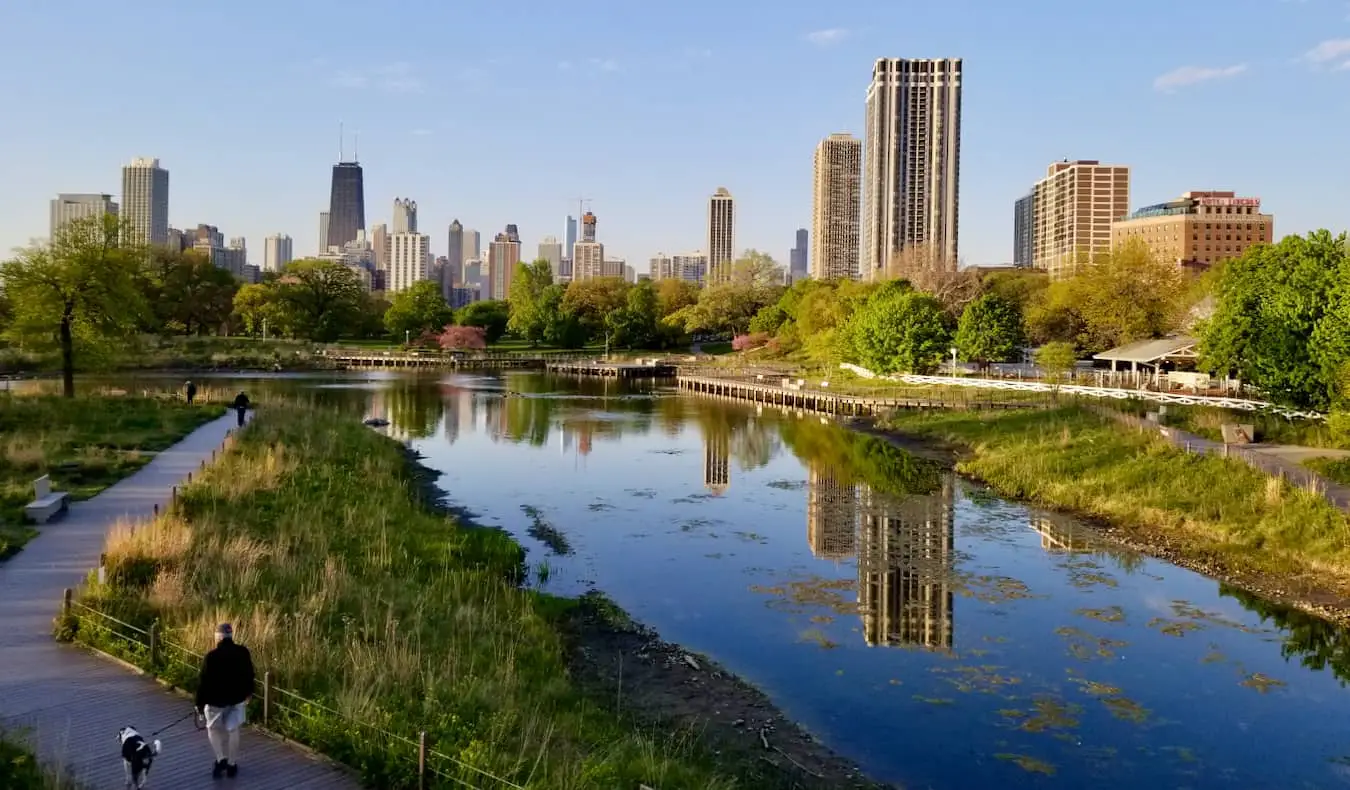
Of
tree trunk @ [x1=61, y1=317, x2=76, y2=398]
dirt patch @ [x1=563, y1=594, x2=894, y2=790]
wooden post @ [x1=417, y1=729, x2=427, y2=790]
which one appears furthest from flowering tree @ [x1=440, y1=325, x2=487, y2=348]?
wooden post @ [x1=417, y1=729, x2=427, y2=790]

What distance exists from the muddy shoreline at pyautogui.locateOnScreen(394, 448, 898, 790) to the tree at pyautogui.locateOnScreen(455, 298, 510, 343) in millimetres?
121805

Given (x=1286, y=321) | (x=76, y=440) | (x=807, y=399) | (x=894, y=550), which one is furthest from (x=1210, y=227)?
(x=76, y=440)

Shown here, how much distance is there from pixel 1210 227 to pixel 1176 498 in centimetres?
16362

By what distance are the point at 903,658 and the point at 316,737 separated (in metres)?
10.4

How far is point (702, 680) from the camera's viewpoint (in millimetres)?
16500

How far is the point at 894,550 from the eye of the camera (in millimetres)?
26094

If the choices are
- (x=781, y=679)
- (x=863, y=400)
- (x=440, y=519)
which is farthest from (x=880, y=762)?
(x=863, y=400)

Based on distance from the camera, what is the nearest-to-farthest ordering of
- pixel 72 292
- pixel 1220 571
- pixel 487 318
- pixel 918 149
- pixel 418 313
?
pixel 1220 571 < pixel 72 292 < pixel 418 313 < pixel 487 318 < pixel 918 149

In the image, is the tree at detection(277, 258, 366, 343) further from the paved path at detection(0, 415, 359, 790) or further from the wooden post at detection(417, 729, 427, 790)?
the wooden post at detection(417, 729, 427, 790)

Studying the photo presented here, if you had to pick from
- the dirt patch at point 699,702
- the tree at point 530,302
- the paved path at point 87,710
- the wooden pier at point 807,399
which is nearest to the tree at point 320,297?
the tree at point 530,302

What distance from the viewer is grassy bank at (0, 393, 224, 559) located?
73.7ft

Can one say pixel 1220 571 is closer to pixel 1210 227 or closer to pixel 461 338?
pixel 461 338

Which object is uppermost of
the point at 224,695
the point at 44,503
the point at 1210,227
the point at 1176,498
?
the point at 1210,227

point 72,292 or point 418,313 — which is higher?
point 418,313
